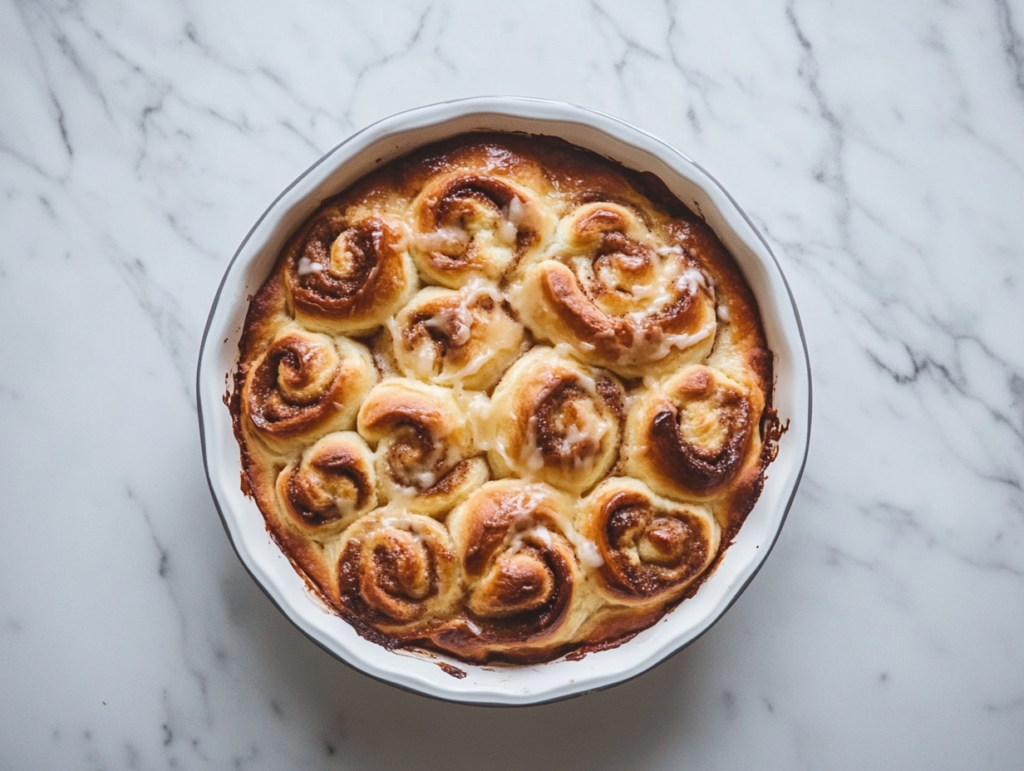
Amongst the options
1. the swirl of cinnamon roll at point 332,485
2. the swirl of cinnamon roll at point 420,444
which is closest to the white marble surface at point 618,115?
the swirl of cinnamon roll at point 332,485

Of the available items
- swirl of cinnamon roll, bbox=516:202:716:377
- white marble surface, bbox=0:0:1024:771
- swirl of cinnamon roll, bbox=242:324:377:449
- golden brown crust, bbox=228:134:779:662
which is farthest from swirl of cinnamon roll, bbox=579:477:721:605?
swirl of cinnamon roll, bbox=242:324:377:449

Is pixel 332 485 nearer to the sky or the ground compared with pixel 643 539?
nearer to the ground

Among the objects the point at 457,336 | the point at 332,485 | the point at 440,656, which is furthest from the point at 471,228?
the point at 440,656

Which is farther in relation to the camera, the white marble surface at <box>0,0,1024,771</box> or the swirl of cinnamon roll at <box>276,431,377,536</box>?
the white marble surface at <box>0,0,1024,771</box>

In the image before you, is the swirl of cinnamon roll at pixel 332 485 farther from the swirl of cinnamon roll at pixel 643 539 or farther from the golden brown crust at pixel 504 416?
the swirl of cinnamon roll at pixel 643 539

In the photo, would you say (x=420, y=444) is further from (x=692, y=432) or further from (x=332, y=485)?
(x=692, y=432)

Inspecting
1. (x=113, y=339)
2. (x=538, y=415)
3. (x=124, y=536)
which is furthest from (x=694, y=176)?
(x=124, y=536)

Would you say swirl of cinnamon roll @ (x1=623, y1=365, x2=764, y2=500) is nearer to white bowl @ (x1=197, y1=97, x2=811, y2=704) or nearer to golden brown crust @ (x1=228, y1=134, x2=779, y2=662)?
golden brown crust @ (x1=228, y1=134, x2=779, y2=662)
